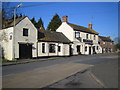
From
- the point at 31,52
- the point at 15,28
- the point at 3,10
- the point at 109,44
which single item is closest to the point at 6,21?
the point at 3,10

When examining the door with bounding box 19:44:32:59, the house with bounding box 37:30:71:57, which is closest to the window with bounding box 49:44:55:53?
the house with bounding box 37:30:71:57

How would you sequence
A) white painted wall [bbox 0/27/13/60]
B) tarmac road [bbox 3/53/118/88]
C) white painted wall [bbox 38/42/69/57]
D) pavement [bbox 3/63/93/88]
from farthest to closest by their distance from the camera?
1. white painted wall [bbox 38/42/69/57]
2. white painted wall [bbox 0/27/13/60]
3. tarmac road [bbox 3/53/118/88]
4. pavement [bbox 3/63/93/88]

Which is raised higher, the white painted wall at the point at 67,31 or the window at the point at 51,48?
the white painted wall at the point at 67,31

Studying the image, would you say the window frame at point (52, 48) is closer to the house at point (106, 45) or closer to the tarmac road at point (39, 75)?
the tarmac road at point (39, 75)

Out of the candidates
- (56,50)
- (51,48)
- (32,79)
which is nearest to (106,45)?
(56,50)

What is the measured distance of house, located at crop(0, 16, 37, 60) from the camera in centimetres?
2050

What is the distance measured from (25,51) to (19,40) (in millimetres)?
2128

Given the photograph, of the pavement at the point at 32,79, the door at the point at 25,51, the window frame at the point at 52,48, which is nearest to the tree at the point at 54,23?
the window frame at the point at 52,48

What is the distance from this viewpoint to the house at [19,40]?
20500 millimetres

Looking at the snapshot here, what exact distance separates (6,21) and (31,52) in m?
7.90

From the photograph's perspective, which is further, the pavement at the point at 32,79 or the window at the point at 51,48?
the window at the point at 51,48

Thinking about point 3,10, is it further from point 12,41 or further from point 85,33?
point 85,33

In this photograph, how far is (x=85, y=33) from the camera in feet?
123

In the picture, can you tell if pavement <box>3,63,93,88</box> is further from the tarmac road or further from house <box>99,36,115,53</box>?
house <box>99,36,115,53</box>
